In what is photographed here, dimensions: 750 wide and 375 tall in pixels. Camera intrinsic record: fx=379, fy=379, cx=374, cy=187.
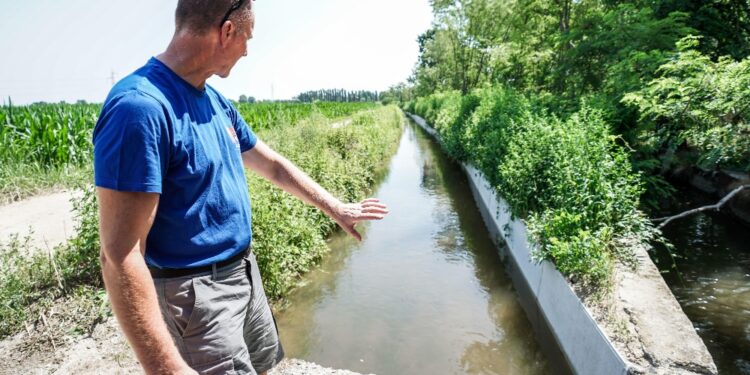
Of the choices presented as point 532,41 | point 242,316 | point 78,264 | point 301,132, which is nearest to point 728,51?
point 532,41

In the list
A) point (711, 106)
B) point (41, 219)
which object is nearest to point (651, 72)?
point (711, 106)

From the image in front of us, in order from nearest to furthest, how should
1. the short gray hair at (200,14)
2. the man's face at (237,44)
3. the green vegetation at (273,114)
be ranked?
1. the short gray hair at (200,14)
2. the man's face at (237,44)
3. the green vegetation at (273,114)

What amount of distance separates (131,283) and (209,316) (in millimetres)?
486

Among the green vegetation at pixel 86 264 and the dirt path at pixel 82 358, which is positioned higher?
the green vegetation at pixel 86 264

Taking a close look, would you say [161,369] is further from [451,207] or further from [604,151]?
[451,207]

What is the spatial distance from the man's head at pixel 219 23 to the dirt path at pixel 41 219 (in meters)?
4.58

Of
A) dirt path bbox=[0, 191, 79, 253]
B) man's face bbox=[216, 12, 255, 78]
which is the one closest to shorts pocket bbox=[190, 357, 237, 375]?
man's face bbox=[216, 12, 255, 78]

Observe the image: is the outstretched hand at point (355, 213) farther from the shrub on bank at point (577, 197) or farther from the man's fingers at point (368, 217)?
the shrub on bank at point (577, 197)

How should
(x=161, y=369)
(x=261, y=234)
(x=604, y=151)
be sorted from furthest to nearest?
(x=604, y=151) → (x=261, y=234) → (x=161, y=369)

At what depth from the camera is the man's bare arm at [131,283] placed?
1.13m

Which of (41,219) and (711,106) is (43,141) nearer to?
(41,219)

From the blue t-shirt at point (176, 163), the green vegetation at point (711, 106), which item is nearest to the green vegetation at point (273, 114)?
the green vegetation at point (711, 106)

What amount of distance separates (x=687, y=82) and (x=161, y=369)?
613 cm

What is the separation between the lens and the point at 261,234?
4.64 meters
